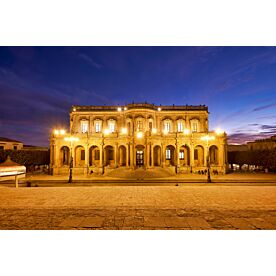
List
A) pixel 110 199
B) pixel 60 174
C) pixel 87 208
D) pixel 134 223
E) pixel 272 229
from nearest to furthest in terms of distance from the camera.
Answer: pixel 272 229
pixel 134 223
pixel 87 208
pixel 110 199
pixel 60 174

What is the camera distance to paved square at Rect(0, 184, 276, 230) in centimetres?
723

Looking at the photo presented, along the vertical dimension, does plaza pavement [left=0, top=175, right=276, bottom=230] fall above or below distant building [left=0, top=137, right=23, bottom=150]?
below

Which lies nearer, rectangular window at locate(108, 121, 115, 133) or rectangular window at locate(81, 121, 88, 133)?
rectangular window at locate(108, 121, 115, 133)

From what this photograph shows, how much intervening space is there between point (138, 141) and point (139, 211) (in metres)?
23.8

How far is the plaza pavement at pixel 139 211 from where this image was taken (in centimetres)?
723

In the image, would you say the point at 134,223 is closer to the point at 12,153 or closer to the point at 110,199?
the point at 110,199

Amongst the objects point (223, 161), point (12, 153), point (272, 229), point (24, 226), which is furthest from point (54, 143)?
point (272, 229)

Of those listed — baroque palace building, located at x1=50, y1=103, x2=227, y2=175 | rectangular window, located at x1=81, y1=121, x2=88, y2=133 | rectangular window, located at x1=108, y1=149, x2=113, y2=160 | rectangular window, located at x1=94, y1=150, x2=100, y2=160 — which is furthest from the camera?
rectangular window, located at x1=81, y1=121, x2=88, y2=133

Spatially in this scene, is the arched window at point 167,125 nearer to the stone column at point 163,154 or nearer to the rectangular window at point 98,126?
the stone column at point 163,154

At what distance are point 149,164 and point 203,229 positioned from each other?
2600cm

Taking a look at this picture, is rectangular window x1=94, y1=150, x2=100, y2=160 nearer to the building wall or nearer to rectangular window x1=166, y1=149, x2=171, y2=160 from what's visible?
rectangular window x1=166, y1=149, x2=171, y2=160

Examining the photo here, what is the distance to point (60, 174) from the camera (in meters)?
31.5

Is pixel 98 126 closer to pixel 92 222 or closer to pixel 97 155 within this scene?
pixel 97 155

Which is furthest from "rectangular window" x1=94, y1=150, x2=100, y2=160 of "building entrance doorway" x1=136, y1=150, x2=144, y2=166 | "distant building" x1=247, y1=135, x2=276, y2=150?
"distant building" x1=247, y1=135, x2=276, y2=150
